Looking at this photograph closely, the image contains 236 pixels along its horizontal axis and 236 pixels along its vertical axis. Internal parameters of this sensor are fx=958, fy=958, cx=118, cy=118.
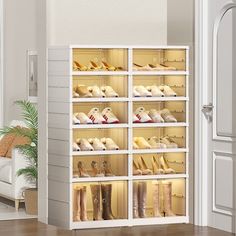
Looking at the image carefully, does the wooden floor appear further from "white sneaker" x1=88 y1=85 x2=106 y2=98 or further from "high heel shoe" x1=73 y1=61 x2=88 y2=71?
"high heel shoe" x1=73 y1=61 x2=88 y2=71

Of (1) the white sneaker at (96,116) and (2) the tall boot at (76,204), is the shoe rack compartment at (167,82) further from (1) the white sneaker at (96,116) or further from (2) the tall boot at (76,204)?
(2) the tall boot at (76,204)

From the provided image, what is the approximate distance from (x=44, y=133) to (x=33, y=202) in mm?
1132

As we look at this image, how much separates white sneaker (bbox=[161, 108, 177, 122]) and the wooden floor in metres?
0.97

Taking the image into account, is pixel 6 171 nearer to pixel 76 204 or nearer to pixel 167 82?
pixel 76 204

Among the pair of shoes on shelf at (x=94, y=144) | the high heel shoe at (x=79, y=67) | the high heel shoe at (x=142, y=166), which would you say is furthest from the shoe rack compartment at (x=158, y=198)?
the high heel shoe at (x=79, y=67)

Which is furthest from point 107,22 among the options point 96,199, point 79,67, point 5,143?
point 5,143

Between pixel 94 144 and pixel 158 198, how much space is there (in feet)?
A: 2.65

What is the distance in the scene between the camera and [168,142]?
349 inches

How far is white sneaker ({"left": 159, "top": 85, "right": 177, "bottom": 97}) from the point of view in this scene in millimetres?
8805

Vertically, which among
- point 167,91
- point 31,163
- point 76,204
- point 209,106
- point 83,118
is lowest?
point 76,204

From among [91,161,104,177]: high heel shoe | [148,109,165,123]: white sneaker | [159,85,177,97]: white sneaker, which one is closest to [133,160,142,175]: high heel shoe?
[91,161,104,177]: high heel shoe

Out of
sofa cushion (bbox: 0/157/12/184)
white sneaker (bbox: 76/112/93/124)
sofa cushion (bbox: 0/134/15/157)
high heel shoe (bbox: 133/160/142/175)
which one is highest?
white sneaker (bbox: 76/112/93/124)

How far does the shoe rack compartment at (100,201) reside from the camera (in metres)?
8.50

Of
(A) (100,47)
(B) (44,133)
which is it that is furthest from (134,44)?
(B) (44,133)
